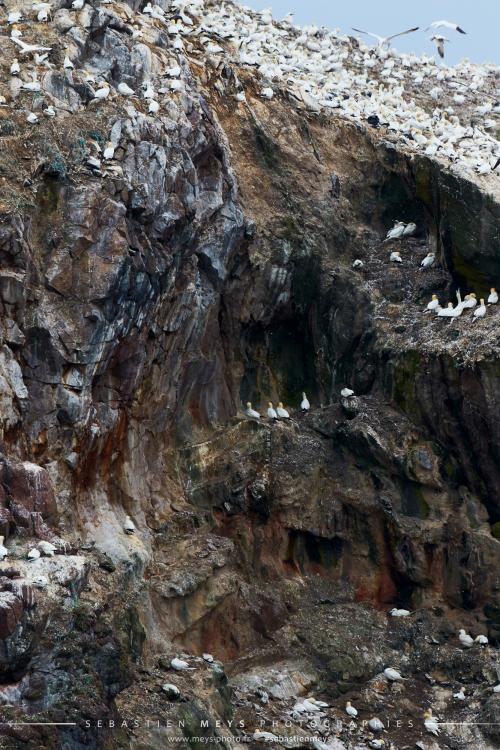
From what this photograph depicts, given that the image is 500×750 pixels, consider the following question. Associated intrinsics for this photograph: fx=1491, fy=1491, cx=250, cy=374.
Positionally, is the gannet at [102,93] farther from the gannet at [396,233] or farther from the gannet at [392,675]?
the gannet at [392,675]

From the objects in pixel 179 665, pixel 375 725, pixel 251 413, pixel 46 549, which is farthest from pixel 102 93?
pixel 375 725

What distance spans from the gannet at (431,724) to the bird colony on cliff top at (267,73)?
45.1ft

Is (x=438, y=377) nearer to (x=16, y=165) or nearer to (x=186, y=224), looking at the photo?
(x=186, y=224)

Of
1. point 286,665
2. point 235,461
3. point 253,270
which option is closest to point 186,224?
point 253,270

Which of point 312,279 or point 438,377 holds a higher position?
point 312,279

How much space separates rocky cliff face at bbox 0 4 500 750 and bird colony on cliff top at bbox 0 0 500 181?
203mm

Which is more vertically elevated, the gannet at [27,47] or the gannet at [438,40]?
the gannet at [438,40]

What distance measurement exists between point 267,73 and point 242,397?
9.54 meters

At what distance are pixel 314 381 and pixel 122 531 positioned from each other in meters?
8.41

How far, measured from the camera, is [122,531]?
32.5 metres

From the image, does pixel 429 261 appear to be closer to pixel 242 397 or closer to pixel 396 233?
pixel 396 233

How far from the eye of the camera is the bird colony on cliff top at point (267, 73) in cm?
3516

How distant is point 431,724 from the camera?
105ft

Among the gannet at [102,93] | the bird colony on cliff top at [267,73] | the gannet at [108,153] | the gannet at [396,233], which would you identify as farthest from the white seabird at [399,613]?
the gannet at [102,93]
